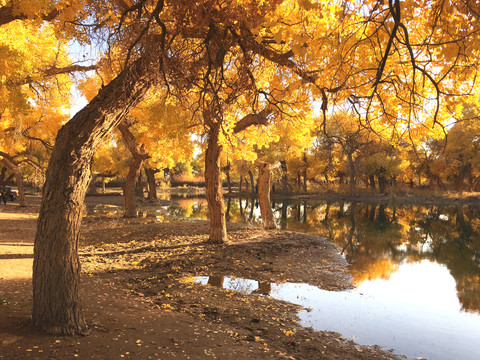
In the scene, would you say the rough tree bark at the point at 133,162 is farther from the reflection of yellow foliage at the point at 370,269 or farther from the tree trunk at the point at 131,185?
the reflection of yellow foliage at the point at 370,269

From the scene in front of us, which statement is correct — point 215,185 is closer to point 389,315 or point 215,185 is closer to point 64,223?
Result: point 389,315

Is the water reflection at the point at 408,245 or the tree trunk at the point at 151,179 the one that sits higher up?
the tree trunk at the point at 151,179

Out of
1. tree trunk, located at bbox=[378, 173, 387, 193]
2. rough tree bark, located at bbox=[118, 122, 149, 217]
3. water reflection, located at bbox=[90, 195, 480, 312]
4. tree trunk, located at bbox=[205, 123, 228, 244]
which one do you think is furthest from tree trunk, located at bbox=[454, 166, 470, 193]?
tree trunk, located at bbox=[205, 123, 228, 244]

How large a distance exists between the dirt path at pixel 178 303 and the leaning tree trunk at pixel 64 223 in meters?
0.21

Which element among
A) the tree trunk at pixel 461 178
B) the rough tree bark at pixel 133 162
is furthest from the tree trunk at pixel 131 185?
the tree trunk at pixel 461 178

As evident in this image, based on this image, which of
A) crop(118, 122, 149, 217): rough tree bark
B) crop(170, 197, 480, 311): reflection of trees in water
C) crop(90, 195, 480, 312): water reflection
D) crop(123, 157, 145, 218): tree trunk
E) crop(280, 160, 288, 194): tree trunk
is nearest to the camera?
crop(90, 195, 480, 312): water reflection

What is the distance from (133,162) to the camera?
1825cm

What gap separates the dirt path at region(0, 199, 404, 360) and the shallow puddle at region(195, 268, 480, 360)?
1.09 feet

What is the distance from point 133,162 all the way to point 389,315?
1489 centimetres

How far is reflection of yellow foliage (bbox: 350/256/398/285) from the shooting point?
9.20 metres

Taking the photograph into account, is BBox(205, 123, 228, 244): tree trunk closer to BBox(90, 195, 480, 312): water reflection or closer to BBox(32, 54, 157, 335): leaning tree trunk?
BBox(90, 195, 480, 312): water reflection

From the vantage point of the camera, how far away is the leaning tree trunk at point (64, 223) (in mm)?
3568

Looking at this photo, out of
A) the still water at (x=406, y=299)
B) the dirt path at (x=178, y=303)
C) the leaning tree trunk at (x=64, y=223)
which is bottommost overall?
the still water at (x=406, y=299)

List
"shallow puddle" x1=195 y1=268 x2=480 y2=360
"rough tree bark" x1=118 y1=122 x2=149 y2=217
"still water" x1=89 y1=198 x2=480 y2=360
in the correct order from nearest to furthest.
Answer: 1. "shallow puddle" x1=195 y1=268 x2=480 y2=360
2. "still water" x1=89 y1=198 x2=480 y2=360
3. "rough tree bark" x1=118 y1=122 x2=149 y2=217
